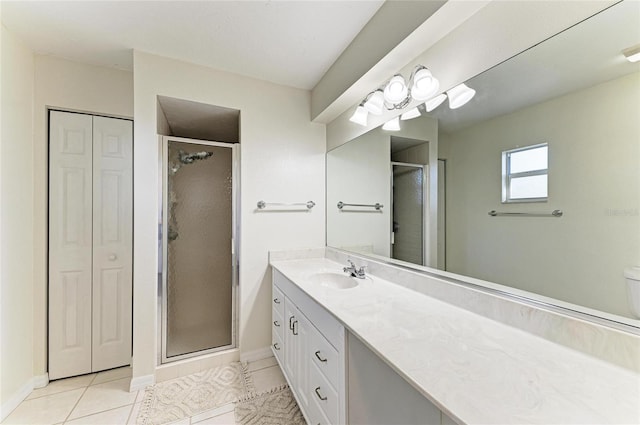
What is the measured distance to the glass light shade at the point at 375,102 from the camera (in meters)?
1.61

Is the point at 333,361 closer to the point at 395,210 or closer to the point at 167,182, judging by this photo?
the point at 395,210

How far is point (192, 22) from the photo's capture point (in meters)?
1.49

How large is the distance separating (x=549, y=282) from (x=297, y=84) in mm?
2162

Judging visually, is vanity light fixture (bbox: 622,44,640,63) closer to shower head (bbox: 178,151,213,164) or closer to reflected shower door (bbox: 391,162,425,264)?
reflected shower door (bbox: 391,162,425,264)

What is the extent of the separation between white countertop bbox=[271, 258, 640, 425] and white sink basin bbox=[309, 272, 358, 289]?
573 millimetres

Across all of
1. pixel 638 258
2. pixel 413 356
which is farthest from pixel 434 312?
pixel 638 258

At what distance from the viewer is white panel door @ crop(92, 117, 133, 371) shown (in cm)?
197

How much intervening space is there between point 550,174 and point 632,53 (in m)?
0.37

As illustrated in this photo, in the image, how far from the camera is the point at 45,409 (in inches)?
61.9

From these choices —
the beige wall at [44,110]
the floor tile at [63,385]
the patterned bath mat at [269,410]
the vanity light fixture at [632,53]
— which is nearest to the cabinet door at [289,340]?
the patterned bath mat at [269,410]

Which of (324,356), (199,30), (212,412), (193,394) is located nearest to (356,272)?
(324,356)

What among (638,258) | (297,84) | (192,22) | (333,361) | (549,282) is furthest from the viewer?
(297,84)

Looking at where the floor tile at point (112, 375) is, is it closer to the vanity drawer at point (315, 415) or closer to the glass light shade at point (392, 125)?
the vanity drawer at point (315, 415)

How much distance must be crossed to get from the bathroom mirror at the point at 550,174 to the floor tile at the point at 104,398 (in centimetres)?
208
